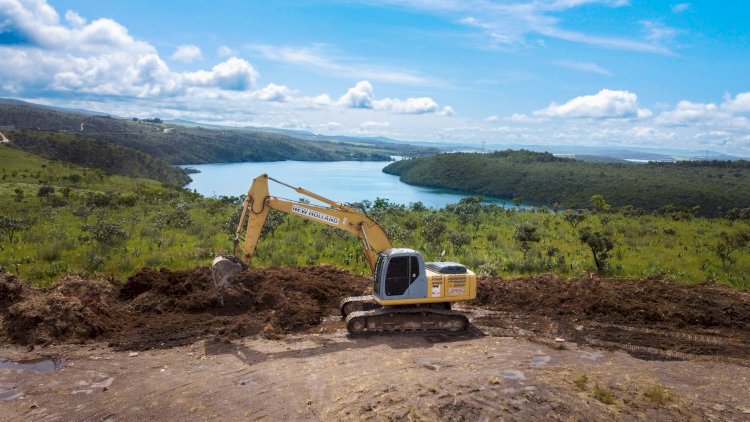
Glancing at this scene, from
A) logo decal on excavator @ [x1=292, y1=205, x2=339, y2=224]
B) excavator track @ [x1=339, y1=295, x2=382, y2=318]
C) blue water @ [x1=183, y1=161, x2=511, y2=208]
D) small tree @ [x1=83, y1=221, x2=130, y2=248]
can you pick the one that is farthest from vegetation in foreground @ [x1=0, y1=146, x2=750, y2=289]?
blue water @ [x1=183, y1=161, x2=511, y2=208]

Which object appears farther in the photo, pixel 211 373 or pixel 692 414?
pixel 211 373

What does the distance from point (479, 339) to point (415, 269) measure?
7.96 feet

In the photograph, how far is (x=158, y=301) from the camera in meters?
14.4

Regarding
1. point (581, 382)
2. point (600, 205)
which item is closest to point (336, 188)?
point (600, 205)

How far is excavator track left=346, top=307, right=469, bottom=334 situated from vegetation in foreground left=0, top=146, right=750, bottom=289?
69.4 inches

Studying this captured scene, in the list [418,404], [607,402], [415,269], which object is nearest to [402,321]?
[415,269]

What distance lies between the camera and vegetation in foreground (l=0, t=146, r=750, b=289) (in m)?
19.5

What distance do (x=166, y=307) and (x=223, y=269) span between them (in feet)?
8.63

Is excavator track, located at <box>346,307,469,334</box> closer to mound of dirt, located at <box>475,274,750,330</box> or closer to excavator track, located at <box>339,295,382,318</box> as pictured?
excavator track, located at <box>339,295,382,318</box>

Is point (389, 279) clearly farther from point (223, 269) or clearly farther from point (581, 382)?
point (581, 382)

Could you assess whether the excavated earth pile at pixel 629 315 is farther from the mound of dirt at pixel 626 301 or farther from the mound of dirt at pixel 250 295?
the mound of dirt at pixel 250 295

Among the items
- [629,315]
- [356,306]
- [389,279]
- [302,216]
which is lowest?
[356,306]

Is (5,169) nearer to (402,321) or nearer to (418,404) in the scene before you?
(402,321)

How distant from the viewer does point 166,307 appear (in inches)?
568
